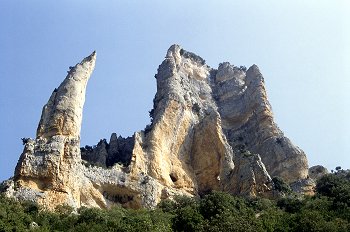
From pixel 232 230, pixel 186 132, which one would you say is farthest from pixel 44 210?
pixel 186 132

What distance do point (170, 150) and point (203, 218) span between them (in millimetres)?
23840

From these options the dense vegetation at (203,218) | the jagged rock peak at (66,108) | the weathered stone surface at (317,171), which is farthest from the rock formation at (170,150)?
the dense vegetation at (203,218)

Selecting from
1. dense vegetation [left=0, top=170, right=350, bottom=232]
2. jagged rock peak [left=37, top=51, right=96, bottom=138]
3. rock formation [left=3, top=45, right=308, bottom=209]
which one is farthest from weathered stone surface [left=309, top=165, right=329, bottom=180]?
jagged rock peak [left=37, top=51, right=96, bottom=138]

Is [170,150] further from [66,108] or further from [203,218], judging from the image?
[203,218]

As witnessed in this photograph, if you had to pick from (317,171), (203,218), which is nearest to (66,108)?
(203,218)

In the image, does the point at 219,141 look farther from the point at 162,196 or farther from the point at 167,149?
the point at 162,196

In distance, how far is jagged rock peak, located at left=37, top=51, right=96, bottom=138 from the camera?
49.4 meters

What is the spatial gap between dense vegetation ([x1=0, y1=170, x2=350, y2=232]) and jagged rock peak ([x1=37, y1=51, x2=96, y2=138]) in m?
9.37

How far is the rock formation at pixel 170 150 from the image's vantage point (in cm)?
4588

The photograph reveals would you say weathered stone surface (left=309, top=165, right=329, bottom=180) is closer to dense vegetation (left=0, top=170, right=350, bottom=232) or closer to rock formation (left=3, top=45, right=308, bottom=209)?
rock formation (left=3, top=45, right=308, bottom=209)

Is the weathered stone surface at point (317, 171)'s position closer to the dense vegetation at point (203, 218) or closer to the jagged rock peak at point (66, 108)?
the dense vegetation at point (203, 218)

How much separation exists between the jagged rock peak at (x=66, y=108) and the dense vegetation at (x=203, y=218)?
9.37m

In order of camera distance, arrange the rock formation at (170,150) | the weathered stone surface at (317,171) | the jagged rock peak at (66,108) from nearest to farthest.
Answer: the rock formation at (170,150) → the jagged rock peak at (66,108) → the weathered stone surface at (317,171)

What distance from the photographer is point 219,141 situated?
62.4 meters
